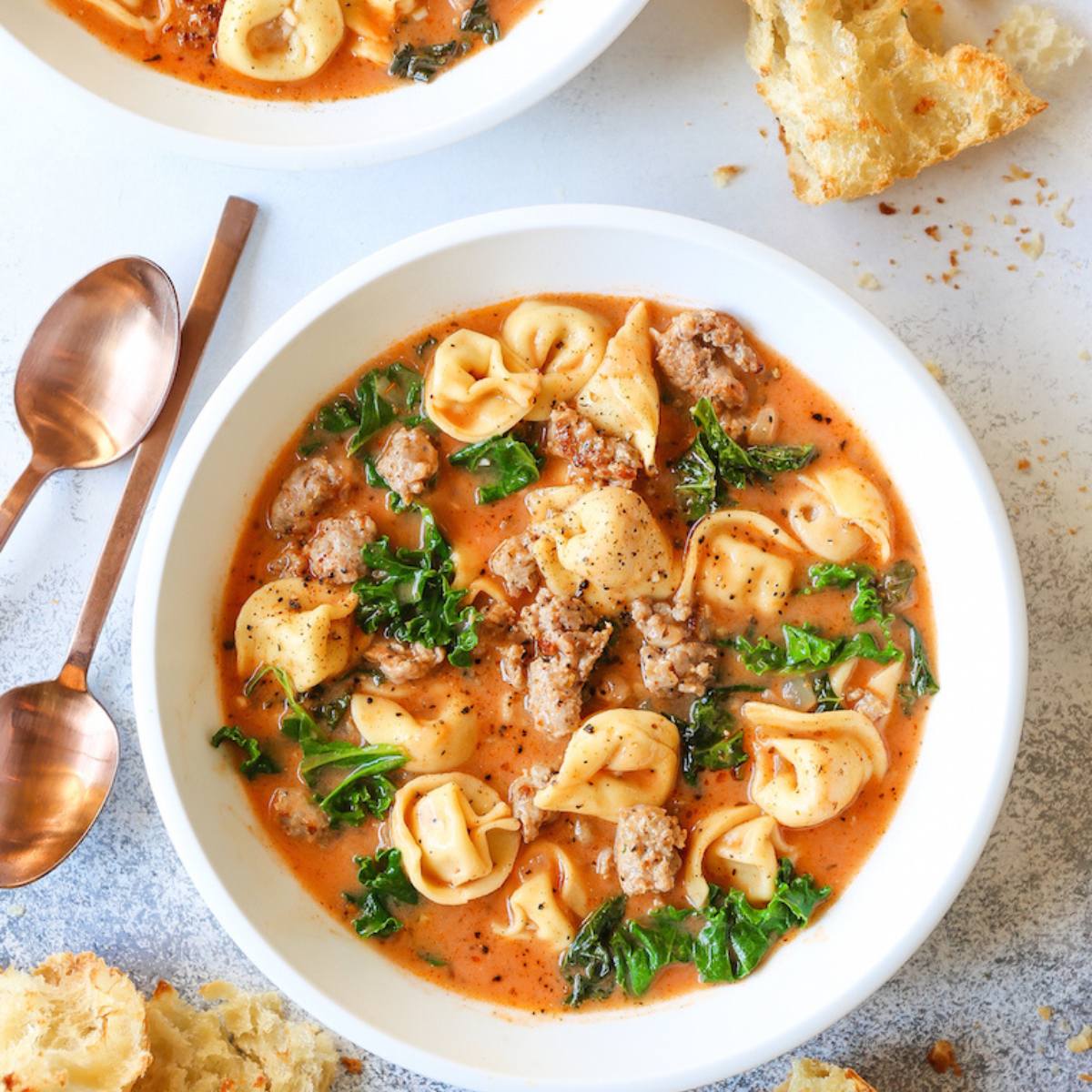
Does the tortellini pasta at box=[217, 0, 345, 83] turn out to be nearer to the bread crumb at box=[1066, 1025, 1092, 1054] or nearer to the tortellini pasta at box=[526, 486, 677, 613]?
the tortellini pasta at box=[526, 486, 677, 613]

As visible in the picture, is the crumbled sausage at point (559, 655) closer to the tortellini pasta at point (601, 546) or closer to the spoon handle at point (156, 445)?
the tortellini pasta at point (601, 546)

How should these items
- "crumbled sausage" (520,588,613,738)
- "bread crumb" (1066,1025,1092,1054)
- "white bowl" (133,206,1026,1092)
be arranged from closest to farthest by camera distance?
"white bowl" (133,206,1026,1092)
"crumbled sausage" (520,588,613,738)
"bread crumb" (1066,1025,1092,1054)

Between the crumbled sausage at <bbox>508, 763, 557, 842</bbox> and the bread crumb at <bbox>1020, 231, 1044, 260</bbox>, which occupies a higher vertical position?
the bread crumb at <bbox>1020, 231, 1044, 260</bbox>

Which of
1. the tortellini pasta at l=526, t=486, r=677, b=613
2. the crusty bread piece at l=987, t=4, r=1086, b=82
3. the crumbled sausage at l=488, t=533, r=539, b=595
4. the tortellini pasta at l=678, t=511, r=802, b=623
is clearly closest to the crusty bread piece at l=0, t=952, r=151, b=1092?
the crumbled sausage at l=488, t=533, r=539, b=595

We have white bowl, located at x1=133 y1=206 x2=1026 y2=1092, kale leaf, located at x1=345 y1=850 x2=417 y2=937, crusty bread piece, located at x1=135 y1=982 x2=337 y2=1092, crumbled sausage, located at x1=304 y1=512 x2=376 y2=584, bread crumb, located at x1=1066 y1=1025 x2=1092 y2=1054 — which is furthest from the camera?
bread crumb, located at x1=1066 y1=1025 x2=1092 y2=1054

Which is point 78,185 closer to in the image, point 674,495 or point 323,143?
point 323,143

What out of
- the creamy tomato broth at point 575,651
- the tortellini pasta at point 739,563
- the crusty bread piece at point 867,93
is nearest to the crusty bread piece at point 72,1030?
the creamy tomato broth at point 575,651

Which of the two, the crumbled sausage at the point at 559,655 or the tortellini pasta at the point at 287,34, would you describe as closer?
the crumbled sausage at the point at 559,655

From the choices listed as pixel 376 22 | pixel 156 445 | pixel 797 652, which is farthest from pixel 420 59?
pixel 797 652
